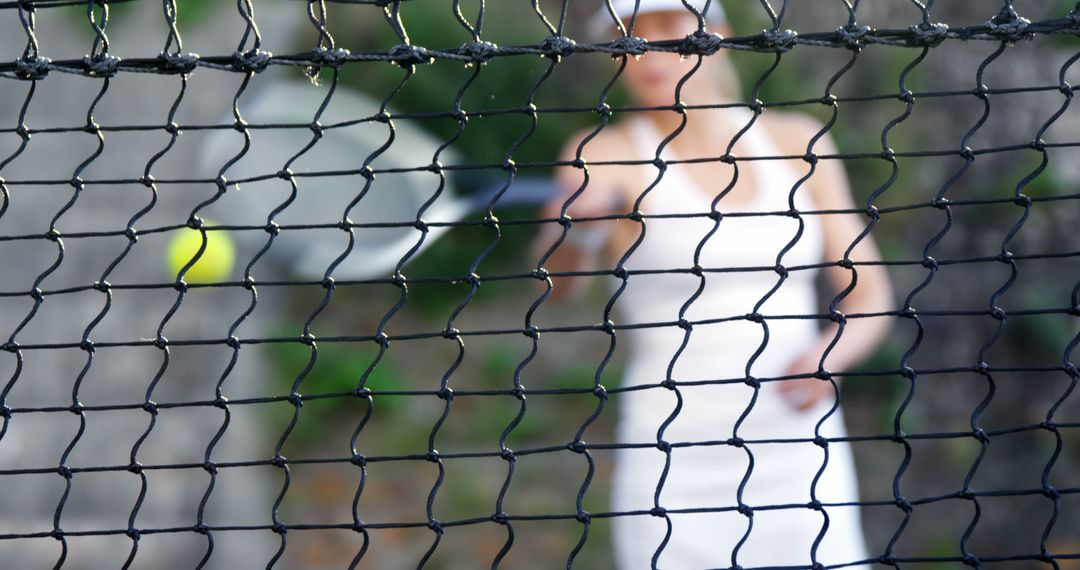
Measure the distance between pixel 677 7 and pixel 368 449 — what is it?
6.69 feet

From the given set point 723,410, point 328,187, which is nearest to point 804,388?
point 723,410

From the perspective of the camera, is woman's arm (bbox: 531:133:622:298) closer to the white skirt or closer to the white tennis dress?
the white tennis dress

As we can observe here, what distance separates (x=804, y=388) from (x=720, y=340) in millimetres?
163

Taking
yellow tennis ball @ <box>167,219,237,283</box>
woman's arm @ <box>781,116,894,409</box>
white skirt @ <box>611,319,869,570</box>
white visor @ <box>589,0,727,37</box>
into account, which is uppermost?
white visor @ <box>589,0,727,37</box>

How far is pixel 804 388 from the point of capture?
2188mm

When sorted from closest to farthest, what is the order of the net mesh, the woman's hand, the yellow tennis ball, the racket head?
the woman's hand < the racket head < the yellow tennis ball < the net mesh

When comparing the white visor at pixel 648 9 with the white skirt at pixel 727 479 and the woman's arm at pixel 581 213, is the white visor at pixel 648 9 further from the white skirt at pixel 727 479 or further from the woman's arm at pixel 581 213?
the white skirt at pixel 727 479

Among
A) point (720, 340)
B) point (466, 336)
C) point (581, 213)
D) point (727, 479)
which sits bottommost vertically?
point (727, 479)

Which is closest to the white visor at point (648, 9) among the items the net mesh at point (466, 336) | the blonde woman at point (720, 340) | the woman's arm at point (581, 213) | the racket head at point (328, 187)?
the blonde woman at point (720, 340)

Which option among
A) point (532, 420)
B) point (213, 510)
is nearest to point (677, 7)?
point (532, 420)

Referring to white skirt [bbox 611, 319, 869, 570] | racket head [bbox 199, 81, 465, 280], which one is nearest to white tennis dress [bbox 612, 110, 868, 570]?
white skirt [bbox 611, 319, 869, 570]

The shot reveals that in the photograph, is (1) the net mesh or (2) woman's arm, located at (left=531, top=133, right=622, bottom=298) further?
(1) the net mesh

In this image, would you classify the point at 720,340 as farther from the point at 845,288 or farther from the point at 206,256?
the point at 206,256

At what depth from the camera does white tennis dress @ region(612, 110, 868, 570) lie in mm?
2186
